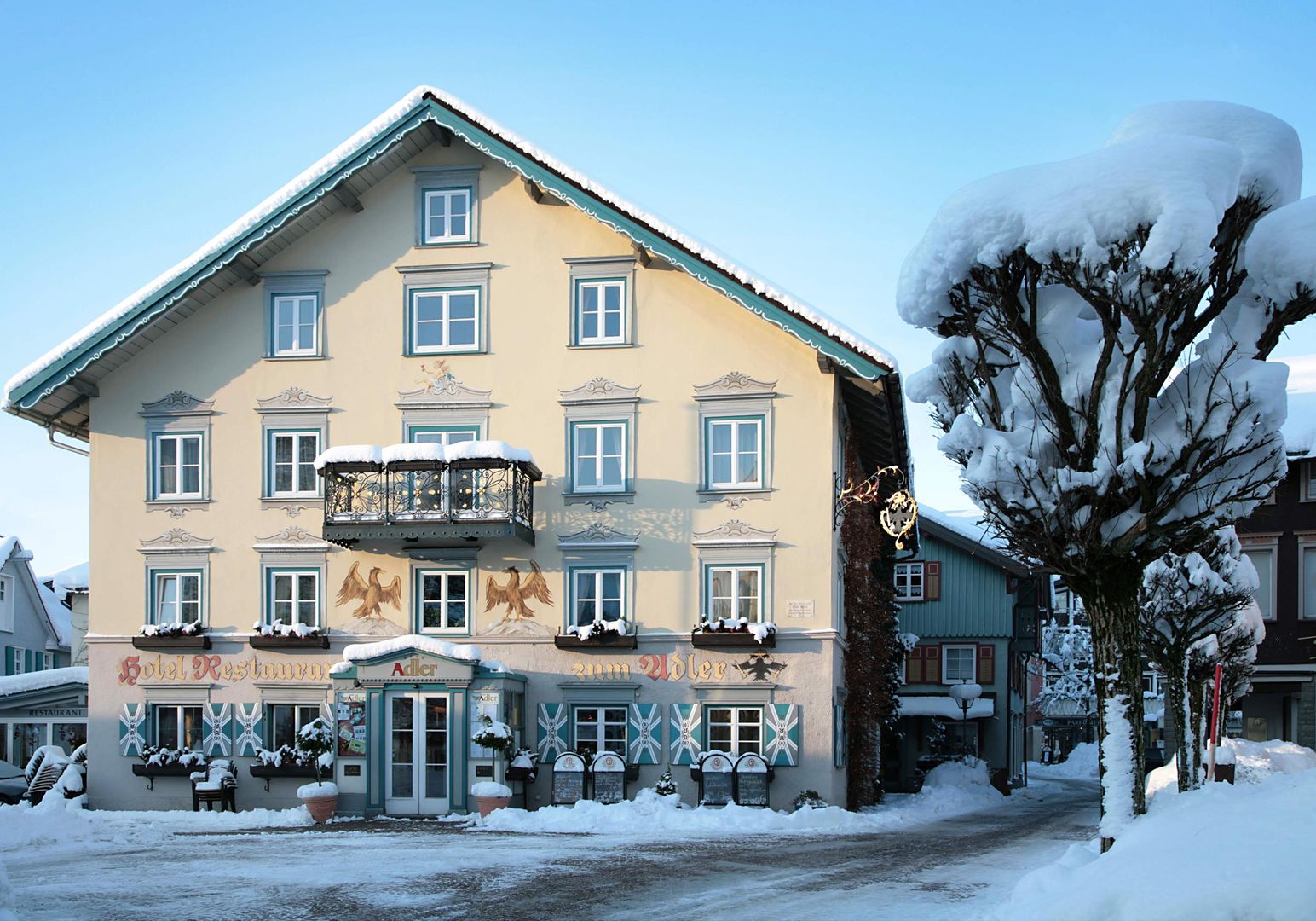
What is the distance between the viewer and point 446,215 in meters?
28.8

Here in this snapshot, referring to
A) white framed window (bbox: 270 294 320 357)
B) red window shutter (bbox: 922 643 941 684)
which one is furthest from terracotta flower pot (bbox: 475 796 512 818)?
red window shutter (bbox: 922 643 941 684)

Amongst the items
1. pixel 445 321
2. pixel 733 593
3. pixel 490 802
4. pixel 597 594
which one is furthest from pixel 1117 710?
pixel 445 321

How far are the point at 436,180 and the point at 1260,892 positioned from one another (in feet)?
→ 77.4

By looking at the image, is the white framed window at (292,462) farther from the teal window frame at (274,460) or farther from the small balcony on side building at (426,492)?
the small balcony on side building at (426,492)

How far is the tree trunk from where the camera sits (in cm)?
1238

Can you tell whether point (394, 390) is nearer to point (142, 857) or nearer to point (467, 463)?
point (467, 463)

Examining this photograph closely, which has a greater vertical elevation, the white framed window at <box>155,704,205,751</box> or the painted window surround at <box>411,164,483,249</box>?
the painted window surround at <box>411,164,483,249</box>

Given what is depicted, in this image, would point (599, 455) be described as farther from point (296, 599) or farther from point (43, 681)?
point (43, 681)

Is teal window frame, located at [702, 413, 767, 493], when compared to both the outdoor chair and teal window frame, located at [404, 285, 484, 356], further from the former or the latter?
the outdoor chair

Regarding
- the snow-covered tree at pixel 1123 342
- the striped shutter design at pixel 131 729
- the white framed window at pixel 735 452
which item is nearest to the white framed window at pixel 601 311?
the white framed window at pixel 735 452

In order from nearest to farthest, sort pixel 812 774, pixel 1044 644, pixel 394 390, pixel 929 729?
1. pixel 812 774
2. pixel 394 390
3. pixel 929 729
4. pixel 1044 644

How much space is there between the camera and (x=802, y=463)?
88.4 feet

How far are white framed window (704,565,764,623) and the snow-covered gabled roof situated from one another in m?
4.39

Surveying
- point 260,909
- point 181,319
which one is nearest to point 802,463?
point 181,319
